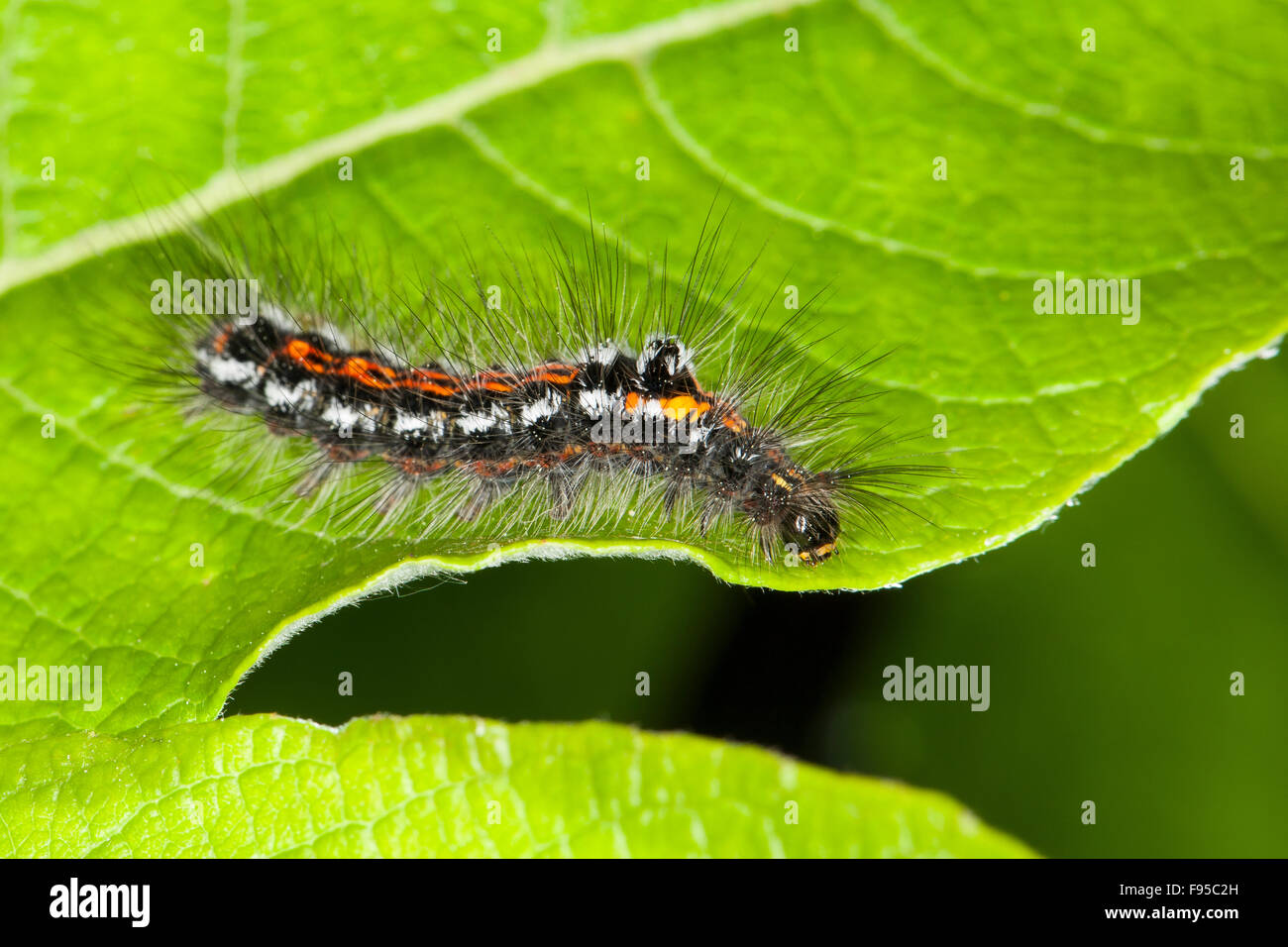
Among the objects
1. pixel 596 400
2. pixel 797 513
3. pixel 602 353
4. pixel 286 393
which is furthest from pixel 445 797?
pixel 286 393

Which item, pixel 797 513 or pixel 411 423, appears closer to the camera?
pixel 797 513

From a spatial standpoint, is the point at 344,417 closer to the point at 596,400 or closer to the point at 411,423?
the point at 411,423

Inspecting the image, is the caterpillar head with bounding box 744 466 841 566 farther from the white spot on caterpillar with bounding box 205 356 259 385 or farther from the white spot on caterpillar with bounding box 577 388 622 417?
the white spot on caterpillar with bounding box 205 356 259 385

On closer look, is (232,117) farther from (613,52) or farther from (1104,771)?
(1104,771)

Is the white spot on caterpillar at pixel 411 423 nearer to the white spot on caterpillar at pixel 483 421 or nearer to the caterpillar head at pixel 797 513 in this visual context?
the white spot on caterpillar at pixel 483 421

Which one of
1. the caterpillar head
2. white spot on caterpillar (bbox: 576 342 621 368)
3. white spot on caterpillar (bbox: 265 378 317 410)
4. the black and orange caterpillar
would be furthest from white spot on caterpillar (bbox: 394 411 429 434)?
the caterpillar head

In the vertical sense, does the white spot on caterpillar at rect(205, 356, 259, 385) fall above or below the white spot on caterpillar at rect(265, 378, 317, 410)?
above

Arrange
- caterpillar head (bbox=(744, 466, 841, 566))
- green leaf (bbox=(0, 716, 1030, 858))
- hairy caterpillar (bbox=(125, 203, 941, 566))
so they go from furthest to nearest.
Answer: hairy caterpillar (bbox=(125, 203, 941, 566))
caterpillar head (bbox=(744, 466, 841, 566))
green leaf (bbox=(0, 716, 1030, 858))

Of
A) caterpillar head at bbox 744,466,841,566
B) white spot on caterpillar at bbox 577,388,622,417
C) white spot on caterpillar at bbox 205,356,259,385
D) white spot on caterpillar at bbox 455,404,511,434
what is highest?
white spot on caterpillar at bbox 205,356,259,385
